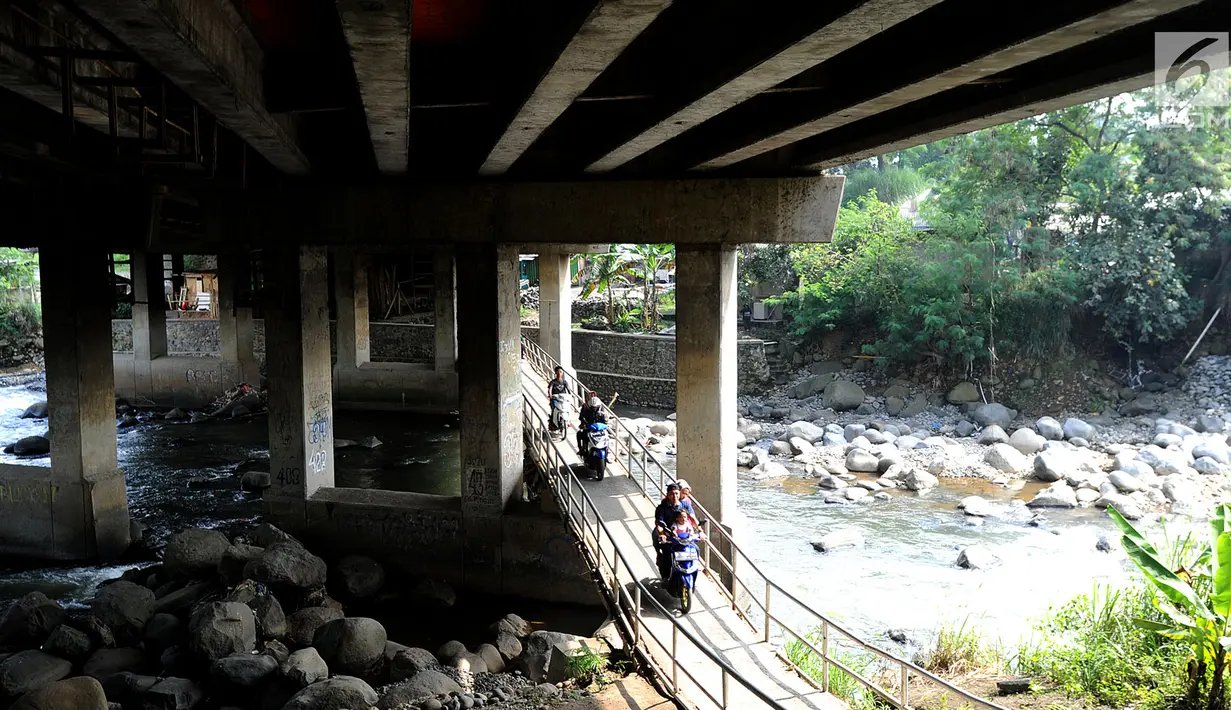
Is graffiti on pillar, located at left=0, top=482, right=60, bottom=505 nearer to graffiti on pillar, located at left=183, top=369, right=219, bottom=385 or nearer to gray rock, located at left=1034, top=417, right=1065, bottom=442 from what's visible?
graffiti on pillar, located at left=183, top=369, right=219, bottom=385

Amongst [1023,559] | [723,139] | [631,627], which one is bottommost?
[1023,559]

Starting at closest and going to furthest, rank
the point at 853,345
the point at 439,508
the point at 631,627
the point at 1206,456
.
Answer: the point at 631,627
the point at 439,508
the point at 1206,456
the point at 853,345

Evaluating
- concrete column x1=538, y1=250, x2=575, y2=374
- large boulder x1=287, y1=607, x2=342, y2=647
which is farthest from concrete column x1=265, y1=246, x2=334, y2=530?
concrete column x1=538, y1=250, x2=575, y2=374

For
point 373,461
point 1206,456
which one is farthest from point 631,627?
point 1206,456

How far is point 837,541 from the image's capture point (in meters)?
19.2

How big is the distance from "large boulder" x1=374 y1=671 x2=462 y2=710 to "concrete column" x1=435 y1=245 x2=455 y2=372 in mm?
21907

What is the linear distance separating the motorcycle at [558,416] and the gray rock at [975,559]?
27.1ft

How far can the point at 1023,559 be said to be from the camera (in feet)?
59.8

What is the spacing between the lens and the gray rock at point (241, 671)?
11.5 metres

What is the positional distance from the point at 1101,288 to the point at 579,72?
29.4 m

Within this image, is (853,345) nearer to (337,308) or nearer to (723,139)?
(337,308)

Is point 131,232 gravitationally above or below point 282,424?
above

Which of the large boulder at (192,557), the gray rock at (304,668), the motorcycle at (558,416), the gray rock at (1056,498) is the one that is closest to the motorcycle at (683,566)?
the gray rock at (304,668)

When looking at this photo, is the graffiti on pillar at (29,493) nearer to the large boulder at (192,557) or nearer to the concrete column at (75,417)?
the concrete column at (75,417)
